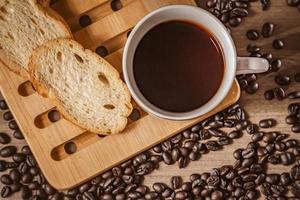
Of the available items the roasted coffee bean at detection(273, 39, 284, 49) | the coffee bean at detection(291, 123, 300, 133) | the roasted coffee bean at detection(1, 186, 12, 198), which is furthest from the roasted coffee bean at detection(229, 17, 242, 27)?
the roasted coffee bean at detection(1, 186, 12, 198)

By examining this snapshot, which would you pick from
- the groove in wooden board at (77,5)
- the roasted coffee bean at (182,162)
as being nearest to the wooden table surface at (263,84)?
the roasted coffee bean at (182,162)

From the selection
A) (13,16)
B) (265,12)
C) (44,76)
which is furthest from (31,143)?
(265,12)

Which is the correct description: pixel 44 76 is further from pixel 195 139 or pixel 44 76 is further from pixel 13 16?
pixel 195 139

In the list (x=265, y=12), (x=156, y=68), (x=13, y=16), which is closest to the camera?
(x=156, y=68)

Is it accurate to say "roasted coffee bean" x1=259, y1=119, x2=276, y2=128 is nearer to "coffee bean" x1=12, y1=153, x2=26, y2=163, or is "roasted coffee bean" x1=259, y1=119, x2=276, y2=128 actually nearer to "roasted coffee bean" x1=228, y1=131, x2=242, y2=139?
"roasted coffee bean" x1=228, y1=131, x2=242, y2=139

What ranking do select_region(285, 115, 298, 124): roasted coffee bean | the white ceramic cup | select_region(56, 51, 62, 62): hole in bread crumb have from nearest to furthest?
1. the white ceramic cup
2. select_region(56, 51, 62, 62): hole in bread crumb
3. select_region(285, 115, 298, 124): roasted coffee bean
